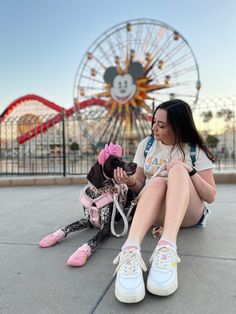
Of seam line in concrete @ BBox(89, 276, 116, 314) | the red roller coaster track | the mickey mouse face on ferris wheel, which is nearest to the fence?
the red roller coaster track

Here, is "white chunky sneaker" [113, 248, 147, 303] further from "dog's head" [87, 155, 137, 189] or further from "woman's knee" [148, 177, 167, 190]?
"dog's head" [87, 155, 137, 189]

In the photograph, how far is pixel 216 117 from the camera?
6.89m

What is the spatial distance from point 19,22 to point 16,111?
13056 millimetres

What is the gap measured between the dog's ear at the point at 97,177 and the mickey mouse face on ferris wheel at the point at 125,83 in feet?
45.8

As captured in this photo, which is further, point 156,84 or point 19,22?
point 156,84

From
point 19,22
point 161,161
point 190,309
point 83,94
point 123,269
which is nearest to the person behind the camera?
point 190,309

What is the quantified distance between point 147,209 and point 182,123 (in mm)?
624

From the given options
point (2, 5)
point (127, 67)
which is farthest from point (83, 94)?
point (2, 5)

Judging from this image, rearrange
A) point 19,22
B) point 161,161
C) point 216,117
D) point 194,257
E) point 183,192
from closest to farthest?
1. point 183,192
2. point 194,257
3. point 161,161
4. point 216,117
5. point 19,22

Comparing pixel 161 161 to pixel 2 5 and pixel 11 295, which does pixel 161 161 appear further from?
pixel 2 5

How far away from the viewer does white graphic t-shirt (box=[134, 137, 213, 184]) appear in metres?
1.88

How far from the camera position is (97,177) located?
1.98m

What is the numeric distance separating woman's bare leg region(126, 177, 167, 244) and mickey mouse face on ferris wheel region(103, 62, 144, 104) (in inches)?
564

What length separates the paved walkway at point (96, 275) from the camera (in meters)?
1.19
